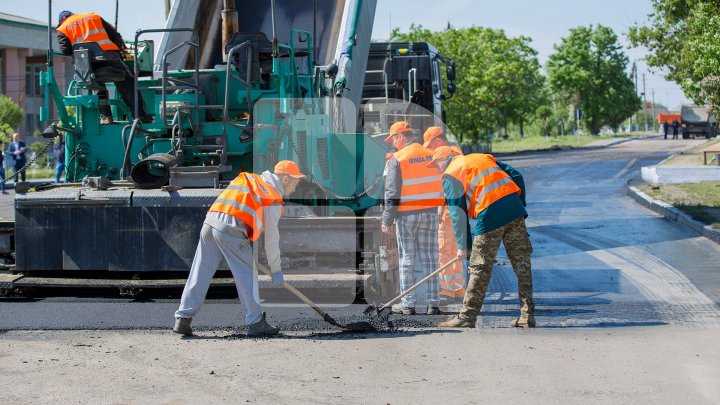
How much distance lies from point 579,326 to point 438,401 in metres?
2.67

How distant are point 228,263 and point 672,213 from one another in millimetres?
11197

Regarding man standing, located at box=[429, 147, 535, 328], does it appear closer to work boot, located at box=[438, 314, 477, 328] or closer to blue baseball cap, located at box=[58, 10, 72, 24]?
work boot, located at box=[438, 314, 477, 328]

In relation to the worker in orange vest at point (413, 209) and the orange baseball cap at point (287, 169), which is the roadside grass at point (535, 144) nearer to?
the worker in orange vest at point (413, 209)

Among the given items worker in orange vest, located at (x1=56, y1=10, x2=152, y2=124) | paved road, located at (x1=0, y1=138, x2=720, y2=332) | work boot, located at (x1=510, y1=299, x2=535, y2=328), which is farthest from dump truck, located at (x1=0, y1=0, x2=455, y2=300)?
work boot, located at (x1=510, y1=299, x2=535, y2=328)

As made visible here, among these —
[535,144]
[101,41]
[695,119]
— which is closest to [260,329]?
[101,41]

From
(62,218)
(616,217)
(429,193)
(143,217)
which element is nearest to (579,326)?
(429,193)

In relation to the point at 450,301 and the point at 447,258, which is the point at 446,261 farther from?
the point at 450,301

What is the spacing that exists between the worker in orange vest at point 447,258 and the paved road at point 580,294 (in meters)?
0.36

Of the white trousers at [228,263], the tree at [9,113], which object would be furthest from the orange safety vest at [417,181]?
the tree at [9,113]

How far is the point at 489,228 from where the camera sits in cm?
815

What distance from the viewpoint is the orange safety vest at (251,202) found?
25.2ft

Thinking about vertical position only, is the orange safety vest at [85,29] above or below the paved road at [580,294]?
above

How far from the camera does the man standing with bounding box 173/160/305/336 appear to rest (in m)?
7.70

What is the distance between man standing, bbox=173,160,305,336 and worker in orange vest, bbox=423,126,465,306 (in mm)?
2226
